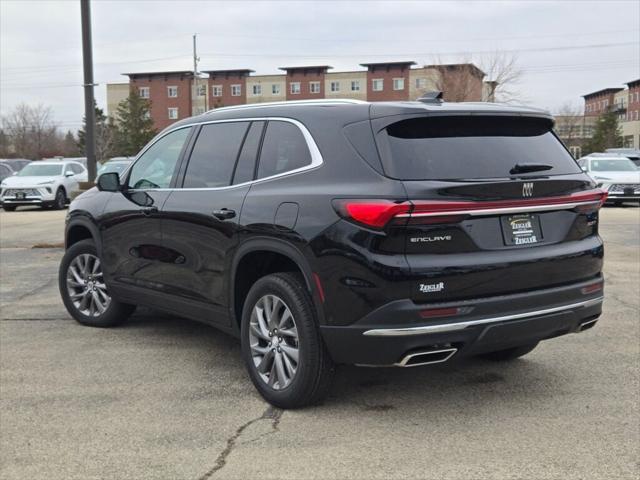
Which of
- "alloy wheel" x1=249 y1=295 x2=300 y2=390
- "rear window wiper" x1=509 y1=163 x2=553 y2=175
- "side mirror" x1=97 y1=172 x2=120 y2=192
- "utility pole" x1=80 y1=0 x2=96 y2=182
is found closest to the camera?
"rear window wiper" x1=509 y1=163 x2=553 y2=175

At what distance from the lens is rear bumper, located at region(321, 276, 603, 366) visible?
366cm

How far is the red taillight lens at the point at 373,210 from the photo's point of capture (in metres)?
3.62

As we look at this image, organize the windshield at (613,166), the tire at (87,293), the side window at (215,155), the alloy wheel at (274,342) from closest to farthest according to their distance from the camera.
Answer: the alloy wheel at (274,342) < the side window at (215,155) < the tire at (87,293) < the windshield at (613,166)

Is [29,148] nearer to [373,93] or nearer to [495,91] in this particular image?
[373,93]

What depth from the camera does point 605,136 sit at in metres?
78.8

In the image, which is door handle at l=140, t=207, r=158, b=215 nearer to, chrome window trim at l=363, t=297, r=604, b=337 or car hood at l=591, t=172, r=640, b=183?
chrome window trim at l=363, t=297, r=604, b=337

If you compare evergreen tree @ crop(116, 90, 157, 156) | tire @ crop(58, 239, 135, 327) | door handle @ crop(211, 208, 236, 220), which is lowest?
tire @ crop(58, 239, 135, 327)

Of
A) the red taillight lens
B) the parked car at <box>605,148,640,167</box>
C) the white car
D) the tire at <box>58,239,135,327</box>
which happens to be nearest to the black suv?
the red taillight lens

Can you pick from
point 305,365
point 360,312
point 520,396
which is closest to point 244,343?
point 305,365

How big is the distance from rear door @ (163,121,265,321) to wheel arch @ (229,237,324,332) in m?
0.08

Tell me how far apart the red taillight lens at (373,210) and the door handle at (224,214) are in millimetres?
1008

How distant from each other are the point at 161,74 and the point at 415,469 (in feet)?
303

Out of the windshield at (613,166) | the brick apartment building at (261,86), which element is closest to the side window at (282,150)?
the windshield at (613,166)

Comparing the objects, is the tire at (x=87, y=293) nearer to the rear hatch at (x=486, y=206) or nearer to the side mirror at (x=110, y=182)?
the side mirror at (x=110, y=182)
